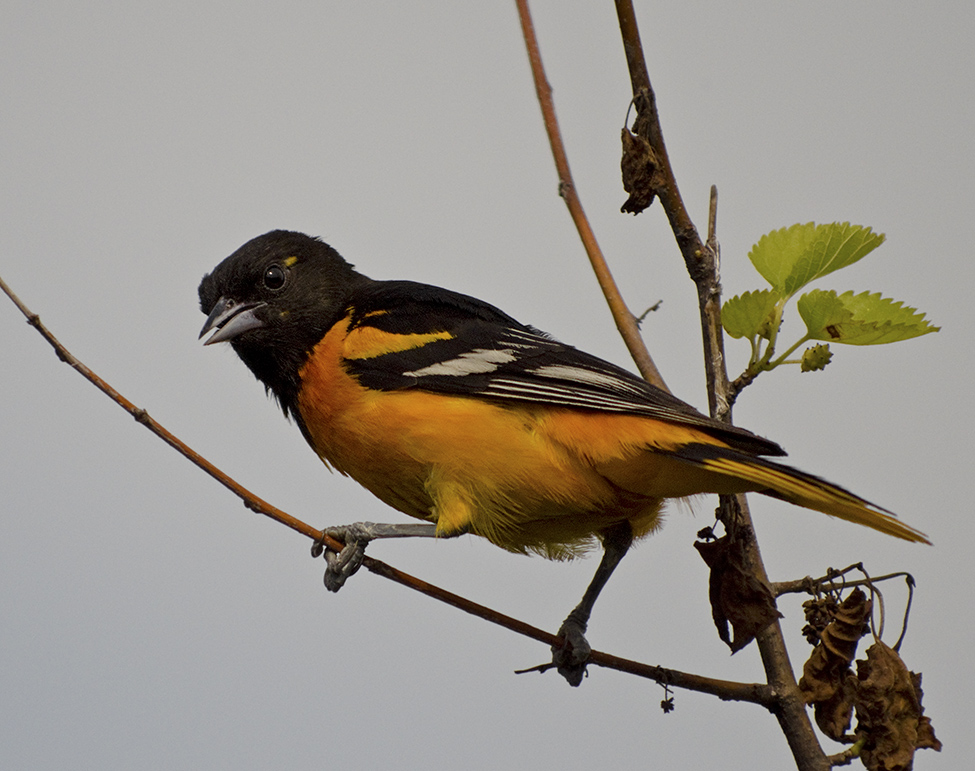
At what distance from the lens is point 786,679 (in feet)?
8.70

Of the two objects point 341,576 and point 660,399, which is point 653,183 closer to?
point 660,399

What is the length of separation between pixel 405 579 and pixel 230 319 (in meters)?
1.78

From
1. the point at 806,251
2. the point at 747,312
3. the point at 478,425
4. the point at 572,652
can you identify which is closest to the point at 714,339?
the point at 747,312

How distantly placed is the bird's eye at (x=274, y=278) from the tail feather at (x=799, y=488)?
6.44ft

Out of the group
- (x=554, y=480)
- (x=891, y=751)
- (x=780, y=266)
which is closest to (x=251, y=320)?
(x=554, y=480)

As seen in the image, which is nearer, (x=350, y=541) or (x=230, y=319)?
(x=350, y=541)

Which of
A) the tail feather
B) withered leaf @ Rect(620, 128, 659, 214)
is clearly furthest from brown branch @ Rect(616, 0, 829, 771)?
the tail feather

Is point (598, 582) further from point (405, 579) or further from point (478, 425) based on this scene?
point (405, 579)

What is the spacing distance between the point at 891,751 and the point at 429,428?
172 centimetres

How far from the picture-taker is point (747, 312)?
2715 millimetres

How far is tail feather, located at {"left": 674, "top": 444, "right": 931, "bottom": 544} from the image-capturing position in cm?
255

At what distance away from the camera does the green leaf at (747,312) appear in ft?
8.87

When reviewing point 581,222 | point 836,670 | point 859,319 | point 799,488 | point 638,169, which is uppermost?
point 581,222

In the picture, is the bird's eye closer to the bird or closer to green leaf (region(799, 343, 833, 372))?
the bird
